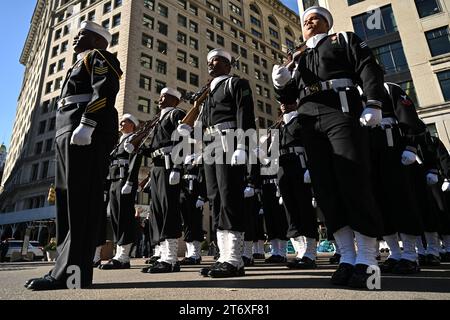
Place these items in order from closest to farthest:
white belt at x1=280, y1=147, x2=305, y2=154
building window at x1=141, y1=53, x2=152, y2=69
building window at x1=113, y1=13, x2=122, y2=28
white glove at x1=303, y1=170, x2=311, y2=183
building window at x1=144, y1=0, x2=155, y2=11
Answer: white glove at x1=303, y1=170, x2=311, y2=183, white belt at x1=280, y1=147, x2=305, y2=154, building window at x1=141, y1=53, x2=152, y2=69, building window at x1=113, y1=13, x2=122, y2=28, building window at x1=144, y1=0, x2=155, y2=11

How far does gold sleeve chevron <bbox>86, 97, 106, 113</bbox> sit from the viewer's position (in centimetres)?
317

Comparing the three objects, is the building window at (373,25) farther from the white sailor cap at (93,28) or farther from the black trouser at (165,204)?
the white sailor cap at (93,28)

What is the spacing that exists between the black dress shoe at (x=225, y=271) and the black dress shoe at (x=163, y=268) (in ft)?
4.01

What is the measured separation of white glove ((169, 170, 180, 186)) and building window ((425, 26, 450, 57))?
2404cm

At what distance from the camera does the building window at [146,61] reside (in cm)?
3391

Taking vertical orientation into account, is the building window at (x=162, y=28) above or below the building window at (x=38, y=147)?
above

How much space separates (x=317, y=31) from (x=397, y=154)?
2.07 meters

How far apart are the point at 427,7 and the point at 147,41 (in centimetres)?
2715

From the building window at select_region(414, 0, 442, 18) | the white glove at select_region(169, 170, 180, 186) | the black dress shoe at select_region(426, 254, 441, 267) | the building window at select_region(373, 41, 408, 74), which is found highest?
the building window at select_region(414, 0, 442, 18)

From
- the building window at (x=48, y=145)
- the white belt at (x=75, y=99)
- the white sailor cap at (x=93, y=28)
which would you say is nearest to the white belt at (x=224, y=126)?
the white belt at (x=75, y=99)

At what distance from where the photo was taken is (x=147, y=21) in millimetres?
36062

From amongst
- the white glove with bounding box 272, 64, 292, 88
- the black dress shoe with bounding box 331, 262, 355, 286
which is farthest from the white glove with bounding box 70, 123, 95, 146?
the black dress shoe with bounding box 331, 262, 355, 286

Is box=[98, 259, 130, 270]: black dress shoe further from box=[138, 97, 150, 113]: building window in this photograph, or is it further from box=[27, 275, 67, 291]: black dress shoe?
box=[138, 97, 150, 113]: building window
